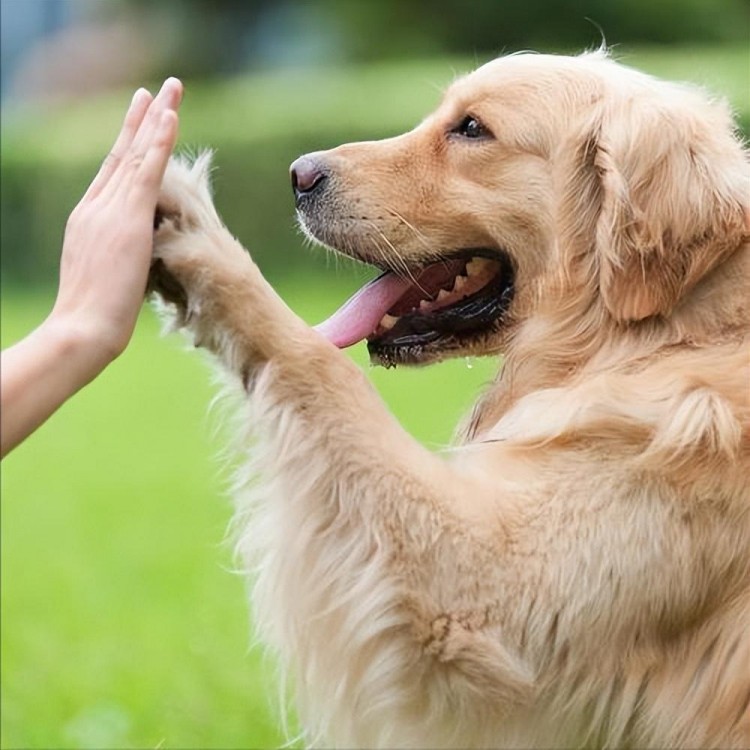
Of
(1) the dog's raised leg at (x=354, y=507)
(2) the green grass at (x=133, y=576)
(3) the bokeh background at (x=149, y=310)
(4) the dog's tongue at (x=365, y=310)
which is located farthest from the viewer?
(3) the bokeh background at (x=149, y=310)

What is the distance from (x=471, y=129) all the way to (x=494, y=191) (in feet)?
0.62

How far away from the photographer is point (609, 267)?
3.65 meters

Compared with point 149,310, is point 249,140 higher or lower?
higher

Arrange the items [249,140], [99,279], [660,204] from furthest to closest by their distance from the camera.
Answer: [249,140] → [660,204] → [99,279]

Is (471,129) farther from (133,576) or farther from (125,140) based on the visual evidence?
(133,576)

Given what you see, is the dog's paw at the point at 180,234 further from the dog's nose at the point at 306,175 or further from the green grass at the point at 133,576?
the dog's nose at the point at 306,175

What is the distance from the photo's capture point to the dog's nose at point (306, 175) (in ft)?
13.1

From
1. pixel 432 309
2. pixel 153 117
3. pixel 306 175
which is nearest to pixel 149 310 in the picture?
pixel 306 175

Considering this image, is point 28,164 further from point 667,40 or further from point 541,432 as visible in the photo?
point 541,432

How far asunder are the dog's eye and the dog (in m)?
0.32

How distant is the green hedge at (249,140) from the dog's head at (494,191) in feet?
41.5

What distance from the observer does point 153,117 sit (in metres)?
3.25

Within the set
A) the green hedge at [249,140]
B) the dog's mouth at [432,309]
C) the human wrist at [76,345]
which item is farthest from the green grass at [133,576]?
the green hedge at [249,140]

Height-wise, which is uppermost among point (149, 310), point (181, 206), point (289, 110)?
point (289, 110)
